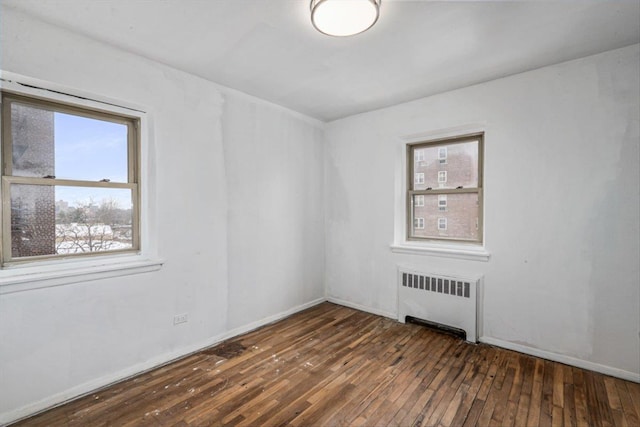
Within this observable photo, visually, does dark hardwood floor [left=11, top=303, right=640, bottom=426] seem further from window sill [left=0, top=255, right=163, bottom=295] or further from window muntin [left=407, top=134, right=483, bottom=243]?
window muntin [left=407, top=134, right=483, bottom=243]

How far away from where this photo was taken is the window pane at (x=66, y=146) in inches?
78.6

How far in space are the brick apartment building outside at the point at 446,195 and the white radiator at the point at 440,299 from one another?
53cm

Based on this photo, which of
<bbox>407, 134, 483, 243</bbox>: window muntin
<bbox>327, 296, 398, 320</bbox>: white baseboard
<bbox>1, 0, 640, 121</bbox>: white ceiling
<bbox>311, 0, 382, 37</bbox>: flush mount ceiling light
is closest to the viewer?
<bbox>311, 0, 382, 37</bbox>: flush mount ceiling light

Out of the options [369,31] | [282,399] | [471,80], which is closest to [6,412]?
[282,399]

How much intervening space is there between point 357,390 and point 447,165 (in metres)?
2.58

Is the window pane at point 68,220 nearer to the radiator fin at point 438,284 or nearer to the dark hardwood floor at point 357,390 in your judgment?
the dark hardwood floor at point 357,390

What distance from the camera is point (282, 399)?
207cm

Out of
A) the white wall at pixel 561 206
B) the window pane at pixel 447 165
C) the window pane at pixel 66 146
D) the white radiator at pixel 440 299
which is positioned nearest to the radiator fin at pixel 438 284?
the white radiator at pixel 440 299

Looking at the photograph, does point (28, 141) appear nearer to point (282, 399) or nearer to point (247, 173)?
point (247, 173)

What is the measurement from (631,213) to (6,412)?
473cm

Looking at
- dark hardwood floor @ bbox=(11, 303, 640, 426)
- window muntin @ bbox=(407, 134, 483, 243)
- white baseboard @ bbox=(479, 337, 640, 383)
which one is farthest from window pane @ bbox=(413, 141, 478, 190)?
dark hardwood floor @ bbox=(11, 303, 640, 426)

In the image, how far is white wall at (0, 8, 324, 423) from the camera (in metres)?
1.94

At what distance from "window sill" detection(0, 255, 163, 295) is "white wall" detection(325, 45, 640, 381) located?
2.91 m

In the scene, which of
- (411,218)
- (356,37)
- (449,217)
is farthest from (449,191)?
(356,37)
